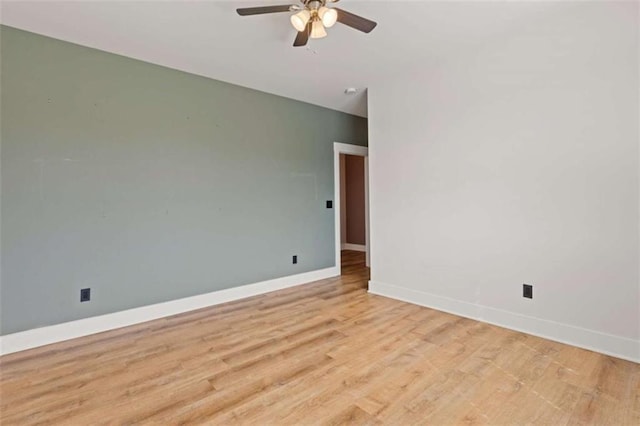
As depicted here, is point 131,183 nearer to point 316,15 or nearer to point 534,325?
point 316,15

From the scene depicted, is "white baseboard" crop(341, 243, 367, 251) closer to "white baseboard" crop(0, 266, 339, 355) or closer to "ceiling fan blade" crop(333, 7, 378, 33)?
"white baseboard" crop(0, 266, 339, 355)

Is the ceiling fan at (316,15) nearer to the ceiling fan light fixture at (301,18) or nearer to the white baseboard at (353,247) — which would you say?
the ceiling fan light fixture at (301,18)

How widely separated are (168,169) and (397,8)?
259 cm

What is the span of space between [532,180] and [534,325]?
4.00 feet

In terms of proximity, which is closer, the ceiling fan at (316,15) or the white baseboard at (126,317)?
the ceiling fan at (316,15)

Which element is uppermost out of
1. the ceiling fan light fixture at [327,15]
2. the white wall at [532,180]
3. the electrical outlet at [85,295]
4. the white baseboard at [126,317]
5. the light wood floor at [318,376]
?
the ceiling fan light fixture at [327,15]

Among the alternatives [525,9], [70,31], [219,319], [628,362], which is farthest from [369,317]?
[70,31]

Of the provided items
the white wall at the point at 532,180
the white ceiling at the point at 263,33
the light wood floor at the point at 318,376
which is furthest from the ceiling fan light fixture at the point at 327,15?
the light wood floor at the point at 318,376

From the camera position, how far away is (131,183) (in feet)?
9.98

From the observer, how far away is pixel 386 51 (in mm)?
2963

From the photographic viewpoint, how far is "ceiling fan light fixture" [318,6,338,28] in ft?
6.32

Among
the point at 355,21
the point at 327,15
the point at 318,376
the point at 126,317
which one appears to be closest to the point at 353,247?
the point at 126,317

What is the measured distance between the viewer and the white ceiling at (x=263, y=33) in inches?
89.4

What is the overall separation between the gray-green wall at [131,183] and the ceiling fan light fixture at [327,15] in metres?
2.01
